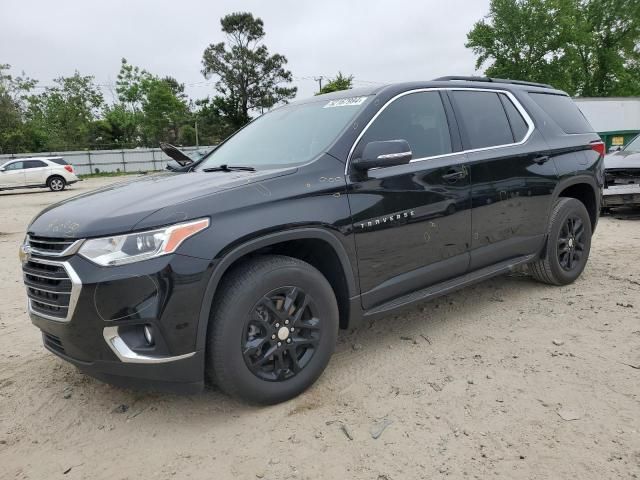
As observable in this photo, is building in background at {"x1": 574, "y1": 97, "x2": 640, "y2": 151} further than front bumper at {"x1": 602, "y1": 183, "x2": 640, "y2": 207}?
Yes

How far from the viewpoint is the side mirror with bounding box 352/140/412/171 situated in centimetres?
289

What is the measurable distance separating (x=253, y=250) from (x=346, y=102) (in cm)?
140

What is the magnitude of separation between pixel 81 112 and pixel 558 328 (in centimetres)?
5611

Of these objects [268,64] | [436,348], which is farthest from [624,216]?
[268,64]

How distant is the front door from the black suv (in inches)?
0.4

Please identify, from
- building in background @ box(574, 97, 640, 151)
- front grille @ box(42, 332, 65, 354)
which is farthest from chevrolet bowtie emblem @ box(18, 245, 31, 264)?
building in background @ box(574, 97, 640, 151)

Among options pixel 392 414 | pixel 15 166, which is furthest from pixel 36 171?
pixel 392 414

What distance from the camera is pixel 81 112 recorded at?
2021 inches

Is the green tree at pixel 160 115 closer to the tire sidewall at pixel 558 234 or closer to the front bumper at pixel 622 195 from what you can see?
the front bumper at pixel 622 195

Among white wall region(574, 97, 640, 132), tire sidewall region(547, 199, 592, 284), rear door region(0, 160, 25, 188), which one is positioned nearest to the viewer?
tire sidewall region(547, 199, 592, 284)

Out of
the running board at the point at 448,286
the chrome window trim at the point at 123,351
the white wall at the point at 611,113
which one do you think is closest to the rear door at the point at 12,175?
the chrome window trim at the point at 123,351

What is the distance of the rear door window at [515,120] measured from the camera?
4.08m

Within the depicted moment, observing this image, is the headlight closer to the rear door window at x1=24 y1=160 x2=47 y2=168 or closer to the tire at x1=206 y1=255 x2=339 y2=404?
the tire at x1=206 y1=255 x2=339 y2=404

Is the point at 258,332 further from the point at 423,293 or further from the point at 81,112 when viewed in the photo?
the point at 81,112
